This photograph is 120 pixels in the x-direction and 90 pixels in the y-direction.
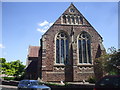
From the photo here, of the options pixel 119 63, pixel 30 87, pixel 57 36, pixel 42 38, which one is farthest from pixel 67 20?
pixel 30 87

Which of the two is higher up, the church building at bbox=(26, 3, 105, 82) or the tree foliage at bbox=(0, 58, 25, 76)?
the church building at bbox=(26, 3, 105, 82)

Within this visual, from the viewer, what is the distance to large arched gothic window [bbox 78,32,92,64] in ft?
91.5

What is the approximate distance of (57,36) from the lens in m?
28.2

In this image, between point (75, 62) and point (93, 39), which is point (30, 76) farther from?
point (93, 39)

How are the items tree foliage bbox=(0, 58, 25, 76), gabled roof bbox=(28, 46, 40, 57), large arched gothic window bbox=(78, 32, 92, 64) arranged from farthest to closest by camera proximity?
1. gabled roof bbox=(28, 46, 40, 57)
2. tree foliage bbox=(0, 58, 25, 76)
3. large arched gothic window bbox=(78, 32, 92, 64)

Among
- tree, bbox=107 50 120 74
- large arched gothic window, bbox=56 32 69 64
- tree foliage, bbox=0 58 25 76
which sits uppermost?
large arched gothic window, bbox=56 32 69 64

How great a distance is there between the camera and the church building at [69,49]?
26.5 meters

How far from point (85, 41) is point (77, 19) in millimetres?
4900

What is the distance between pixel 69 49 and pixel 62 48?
54.1 inches

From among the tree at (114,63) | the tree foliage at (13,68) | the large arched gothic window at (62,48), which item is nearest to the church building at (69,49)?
the large arched gothic window at (62,48)

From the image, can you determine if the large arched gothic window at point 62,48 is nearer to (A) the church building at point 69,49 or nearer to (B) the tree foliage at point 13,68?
(A) the church building at point 69,49

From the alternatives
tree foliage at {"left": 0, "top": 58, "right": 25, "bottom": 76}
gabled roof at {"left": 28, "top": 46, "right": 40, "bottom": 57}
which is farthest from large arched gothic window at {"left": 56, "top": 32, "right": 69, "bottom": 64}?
tree foliage at {"left": 0, "top": 58, "right": 25, "bottom": 76}

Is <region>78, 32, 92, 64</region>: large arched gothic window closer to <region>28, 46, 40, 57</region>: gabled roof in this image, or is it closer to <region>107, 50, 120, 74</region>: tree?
<region>107, 50, 120, 74</region>: tree

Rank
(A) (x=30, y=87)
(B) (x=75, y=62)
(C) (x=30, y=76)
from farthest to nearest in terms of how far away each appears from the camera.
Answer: (C) (x=30, y=76), (B) (x=75, y=62), (A) (x=30, y=87)
